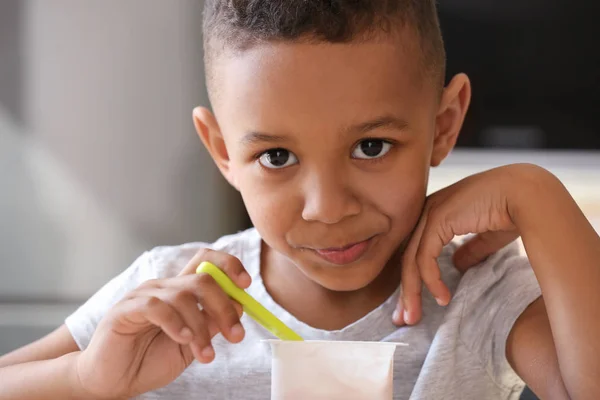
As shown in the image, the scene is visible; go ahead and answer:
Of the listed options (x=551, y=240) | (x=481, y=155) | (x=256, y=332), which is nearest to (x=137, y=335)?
(x=256, y=332)

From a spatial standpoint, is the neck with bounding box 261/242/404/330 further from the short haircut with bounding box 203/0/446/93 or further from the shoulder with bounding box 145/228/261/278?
the short haircut with bounding box 203/0/446/93

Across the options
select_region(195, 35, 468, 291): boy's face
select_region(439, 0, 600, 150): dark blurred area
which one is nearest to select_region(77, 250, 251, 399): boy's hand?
select_region(195, 35, 468, 291): boy's face

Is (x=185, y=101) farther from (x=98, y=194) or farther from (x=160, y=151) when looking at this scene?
(x=98, y=194)

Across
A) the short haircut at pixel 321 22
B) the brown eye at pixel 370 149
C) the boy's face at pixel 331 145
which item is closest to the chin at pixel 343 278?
the boy's face at pixel 331 145

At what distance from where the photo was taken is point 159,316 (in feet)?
2.63

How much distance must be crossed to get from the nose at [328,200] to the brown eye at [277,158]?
0.04 metres

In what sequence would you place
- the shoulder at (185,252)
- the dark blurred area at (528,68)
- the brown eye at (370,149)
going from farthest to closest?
1. the dark blurred area at (528,68)
2. the shoulder at (185,252)
3. the brown eye at (370,149)

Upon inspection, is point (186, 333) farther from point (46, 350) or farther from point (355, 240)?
point (46, 350)

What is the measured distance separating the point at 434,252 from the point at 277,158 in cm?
21

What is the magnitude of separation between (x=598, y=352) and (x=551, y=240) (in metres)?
0.13

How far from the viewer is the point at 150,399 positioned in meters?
1.06

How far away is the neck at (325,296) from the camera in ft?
3.41

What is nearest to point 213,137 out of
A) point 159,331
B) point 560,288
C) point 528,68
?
point 159,331

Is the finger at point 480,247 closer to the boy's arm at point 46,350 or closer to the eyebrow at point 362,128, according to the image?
the eyebrow at point 362,128
